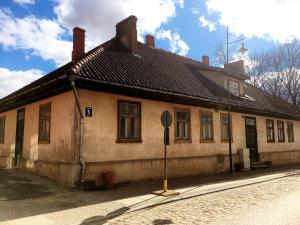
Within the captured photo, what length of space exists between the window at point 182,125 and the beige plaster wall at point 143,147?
0.27 meters

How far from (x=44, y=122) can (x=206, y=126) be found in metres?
8.36

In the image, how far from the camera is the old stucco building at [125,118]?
1155 cm

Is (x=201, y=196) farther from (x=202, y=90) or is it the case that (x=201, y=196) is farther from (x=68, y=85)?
(x=202, y=90)

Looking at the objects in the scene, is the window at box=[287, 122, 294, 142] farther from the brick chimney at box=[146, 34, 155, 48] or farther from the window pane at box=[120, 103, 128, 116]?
the window pane at box=[120, 103, 128, 116]

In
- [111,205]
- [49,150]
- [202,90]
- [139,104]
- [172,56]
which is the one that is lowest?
[111,205]

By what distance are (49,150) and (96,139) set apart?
2.46 meters

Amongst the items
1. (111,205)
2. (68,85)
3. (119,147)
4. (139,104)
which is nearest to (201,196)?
(111,205)

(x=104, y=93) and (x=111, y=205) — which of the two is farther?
(x=104, y=93)

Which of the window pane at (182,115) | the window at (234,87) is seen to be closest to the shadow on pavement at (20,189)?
the window pane at (182,115)

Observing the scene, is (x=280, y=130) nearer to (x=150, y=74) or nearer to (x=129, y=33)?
(x=150, y=74)

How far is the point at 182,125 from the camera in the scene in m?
15.6

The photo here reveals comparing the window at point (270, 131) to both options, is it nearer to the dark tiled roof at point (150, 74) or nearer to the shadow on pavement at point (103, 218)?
the dark tiled roof at point (150, 74)

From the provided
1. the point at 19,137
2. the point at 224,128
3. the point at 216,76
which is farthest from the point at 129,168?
the point at 216,76

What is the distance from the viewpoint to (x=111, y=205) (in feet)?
28.5
